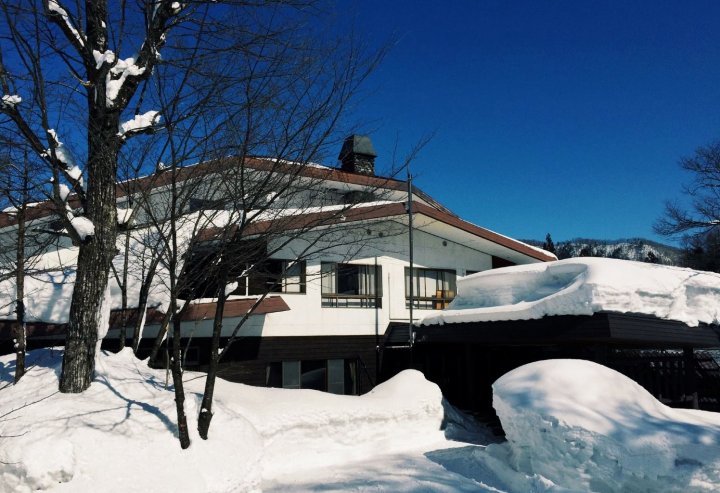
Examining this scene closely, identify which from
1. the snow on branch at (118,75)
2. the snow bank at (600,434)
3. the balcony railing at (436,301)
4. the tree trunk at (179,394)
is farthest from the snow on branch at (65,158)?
the balcony railing at (436,301)

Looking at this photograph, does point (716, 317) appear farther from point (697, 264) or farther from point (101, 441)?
point (697, 264)

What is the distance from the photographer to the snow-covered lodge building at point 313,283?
390 inches

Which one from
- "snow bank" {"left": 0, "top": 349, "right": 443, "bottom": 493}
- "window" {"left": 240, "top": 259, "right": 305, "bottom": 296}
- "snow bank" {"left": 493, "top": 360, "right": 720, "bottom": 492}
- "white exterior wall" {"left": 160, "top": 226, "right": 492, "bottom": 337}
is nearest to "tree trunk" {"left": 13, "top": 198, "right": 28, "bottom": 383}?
"snow bank" {"left": 0, "top": 349, "right": 443, "bottom": 493}

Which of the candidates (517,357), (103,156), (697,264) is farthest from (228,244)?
(697,264)

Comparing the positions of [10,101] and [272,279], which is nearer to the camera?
[10,101]

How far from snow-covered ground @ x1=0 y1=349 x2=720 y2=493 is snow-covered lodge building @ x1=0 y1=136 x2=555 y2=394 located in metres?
2.11

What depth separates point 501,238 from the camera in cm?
1694

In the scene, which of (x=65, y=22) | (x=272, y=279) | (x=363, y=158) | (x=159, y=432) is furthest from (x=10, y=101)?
(x=363, y=158)

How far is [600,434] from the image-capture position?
23.3 ft

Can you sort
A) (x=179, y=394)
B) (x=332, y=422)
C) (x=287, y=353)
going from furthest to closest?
(x=287, y=353), (x=332, y=422), (x=179, y=394)

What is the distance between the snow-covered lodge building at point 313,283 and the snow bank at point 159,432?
1979 millimetres

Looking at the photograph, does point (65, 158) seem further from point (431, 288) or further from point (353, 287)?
point (431, 288)

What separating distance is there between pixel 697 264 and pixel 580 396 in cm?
3477

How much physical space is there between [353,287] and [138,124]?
29.2 ft
